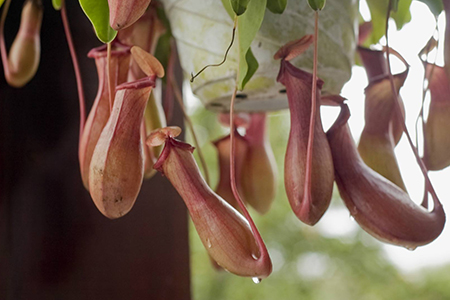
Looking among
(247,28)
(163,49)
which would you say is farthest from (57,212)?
(247,28)

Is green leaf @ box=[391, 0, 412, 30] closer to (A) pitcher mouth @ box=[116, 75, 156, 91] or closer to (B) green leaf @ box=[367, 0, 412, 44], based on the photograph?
(B) green leaf @ box=[367, 0, 412, 44]

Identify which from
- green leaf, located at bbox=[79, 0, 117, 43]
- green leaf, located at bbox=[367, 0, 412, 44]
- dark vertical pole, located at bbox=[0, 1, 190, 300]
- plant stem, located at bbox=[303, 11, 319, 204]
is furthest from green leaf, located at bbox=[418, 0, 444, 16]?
dark vertical pole, located at bbox=[0, 1, 190, 300]

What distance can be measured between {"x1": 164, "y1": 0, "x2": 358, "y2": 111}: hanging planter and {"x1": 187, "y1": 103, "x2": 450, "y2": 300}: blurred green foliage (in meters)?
1.90

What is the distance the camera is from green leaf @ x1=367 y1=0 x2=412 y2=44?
0.42 m

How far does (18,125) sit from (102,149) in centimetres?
28

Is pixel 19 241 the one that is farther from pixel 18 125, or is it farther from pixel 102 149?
pixel 102 149

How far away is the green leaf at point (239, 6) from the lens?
1.02 ft

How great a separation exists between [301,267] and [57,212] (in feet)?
6.87

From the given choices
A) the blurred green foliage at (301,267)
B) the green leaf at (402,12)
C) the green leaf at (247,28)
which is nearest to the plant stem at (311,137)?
the green leaf at (247,28)

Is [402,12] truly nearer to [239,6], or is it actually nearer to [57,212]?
[239,6]

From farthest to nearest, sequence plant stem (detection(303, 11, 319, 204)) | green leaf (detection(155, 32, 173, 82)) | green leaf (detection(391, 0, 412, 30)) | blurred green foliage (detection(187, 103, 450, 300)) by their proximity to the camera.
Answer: blurred green foliage (detection(187, 103, 450, 300))
green leaf (detection(155, 32, 173, 82))
green leaf (detection(391, 0, 412, 30))
plant stem (detection(303, 11, 319, 204))

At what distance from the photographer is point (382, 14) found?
452mm

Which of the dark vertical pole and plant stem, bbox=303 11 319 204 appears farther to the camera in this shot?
the dark vertical pole

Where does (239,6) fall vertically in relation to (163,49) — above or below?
above
